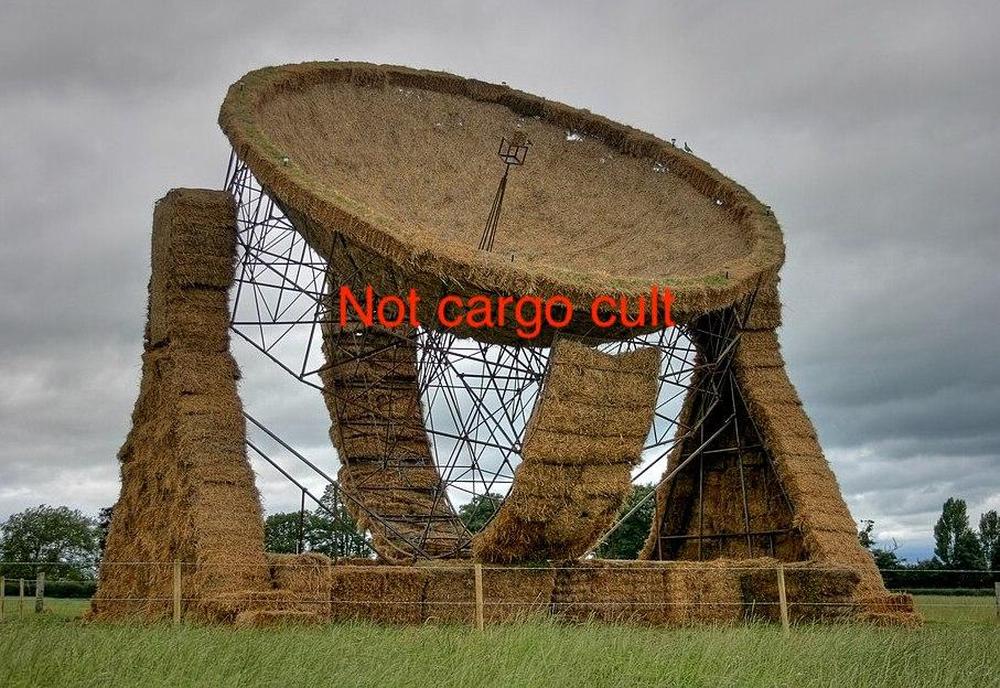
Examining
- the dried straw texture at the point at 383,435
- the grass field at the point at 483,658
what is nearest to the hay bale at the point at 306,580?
the grass field at the point at 483,658

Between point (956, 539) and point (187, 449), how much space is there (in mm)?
39932

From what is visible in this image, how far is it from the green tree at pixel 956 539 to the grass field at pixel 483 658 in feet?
112

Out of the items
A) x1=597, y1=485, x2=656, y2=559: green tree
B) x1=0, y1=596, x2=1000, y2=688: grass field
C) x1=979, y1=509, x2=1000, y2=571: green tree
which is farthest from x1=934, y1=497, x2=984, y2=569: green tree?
x1=0, y1=596, x2=1000, y2=688: grass field

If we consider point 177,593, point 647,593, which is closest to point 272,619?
point 177,593

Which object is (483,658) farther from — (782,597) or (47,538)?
(47,538)

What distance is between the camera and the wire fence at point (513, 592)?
1471cm

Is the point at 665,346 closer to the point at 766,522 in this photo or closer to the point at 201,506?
the point at 766,522

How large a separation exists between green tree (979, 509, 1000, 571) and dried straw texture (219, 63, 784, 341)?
27.2 meters

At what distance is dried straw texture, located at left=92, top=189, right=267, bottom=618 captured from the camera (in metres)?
14.8

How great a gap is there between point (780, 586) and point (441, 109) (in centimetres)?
1069

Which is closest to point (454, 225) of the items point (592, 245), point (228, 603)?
point (592, 245)

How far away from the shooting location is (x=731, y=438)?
800 inches

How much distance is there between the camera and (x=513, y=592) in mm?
15422

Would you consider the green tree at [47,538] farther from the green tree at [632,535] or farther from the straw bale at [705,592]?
the straw bale at [705,592]
